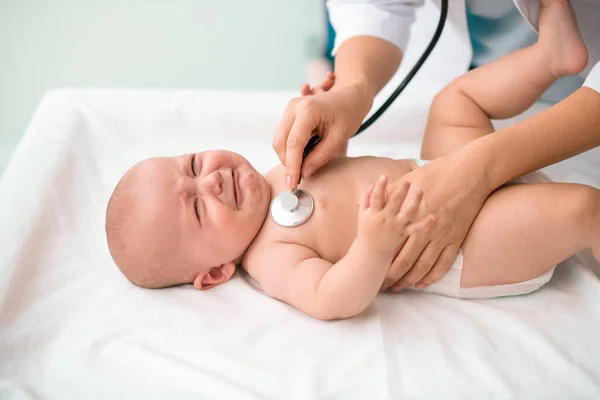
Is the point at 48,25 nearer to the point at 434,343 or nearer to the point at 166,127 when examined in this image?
the point at 166,127

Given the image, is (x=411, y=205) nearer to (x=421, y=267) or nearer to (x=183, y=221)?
(x=421, y=267)

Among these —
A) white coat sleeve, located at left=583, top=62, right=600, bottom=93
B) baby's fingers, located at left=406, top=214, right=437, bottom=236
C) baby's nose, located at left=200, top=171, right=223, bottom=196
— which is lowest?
baby's fingers, located at left=406, top=214, right=437, bottom=236

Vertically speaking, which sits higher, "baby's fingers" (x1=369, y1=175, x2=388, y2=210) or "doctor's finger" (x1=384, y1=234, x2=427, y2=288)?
"baby's fingers" (x1=369, y1=175, x2=388, y2=210)

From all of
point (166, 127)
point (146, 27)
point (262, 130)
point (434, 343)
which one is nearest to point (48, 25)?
point (146, 27)

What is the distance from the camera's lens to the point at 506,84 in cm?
133

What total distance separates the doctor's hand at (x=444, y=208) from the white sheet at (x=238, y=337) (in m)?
0.10

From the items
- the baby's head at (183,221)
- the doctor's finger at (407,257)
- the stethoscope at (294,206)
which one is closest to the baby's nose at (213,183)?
the baby's head at (183,221)

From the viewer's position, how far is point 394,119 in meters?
1.68

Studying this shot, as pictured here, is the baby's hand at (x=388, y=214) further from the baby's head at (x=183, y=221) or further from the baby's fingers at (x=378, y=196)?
the baby's head at (x=183, y=221)

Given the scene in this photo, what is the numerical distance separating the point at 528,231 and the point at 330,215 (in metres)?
0.38

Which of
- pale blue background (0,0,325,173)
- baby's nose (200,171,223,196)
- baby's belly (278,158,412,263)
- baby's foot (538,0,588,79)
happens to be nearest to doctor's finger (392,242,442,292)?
baby's belly (278,158,412,263)

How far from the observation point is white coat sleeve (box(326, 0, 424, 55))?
144 centimetres

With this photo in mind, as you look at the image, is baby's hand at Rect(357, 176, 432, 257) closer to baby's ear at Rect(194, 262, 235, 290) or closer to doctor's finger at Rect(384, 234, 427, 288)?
doctor's finger at Rect(384, 234, 427, 288)

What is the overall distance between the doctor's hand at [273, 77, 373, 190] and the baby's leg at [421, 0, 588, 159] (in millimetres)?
238
